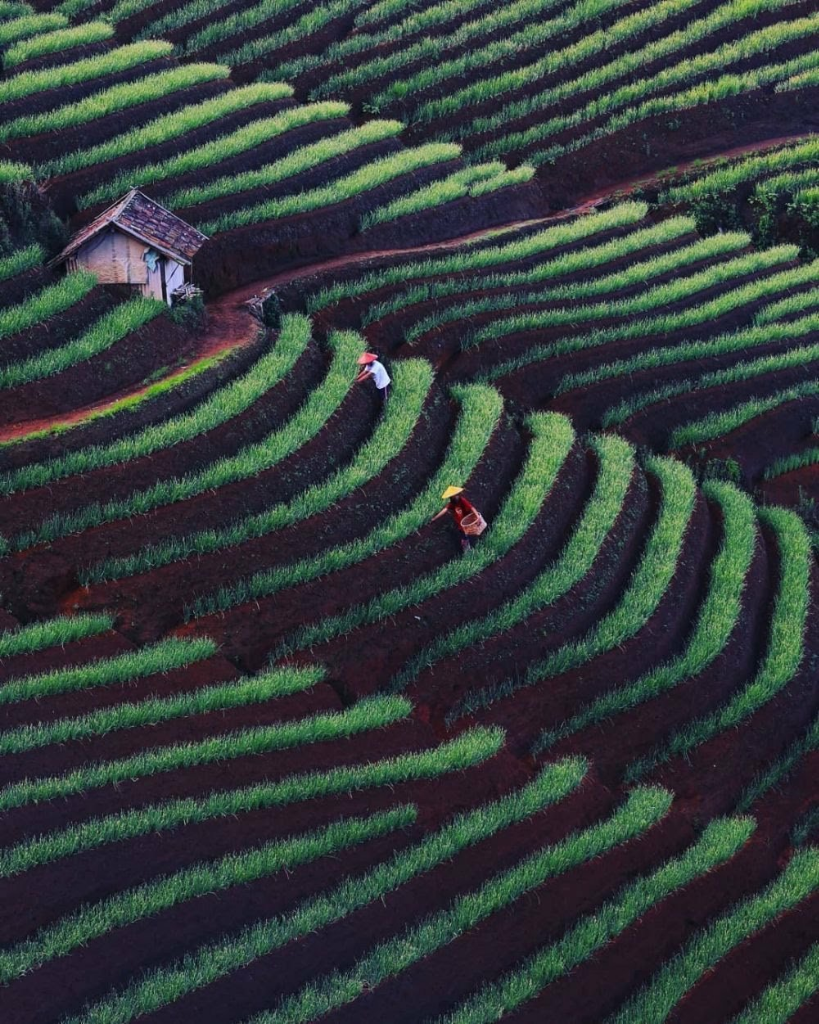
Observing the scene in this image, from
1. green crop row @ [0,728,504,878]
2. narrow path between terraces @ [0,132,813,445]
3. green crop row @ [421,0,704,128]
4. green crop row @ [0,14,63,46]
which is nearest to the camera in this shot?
green crop row @ [0,728,504,878]

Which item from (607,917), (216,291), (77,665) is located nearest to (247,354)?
(216,291)

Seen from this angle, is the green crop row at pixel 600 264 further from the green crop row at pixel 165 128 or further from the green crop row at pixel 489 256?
the green crop row at pixel 165 128

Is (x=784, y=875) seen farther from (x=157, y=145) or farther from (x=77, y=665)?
(x=157, y=145)

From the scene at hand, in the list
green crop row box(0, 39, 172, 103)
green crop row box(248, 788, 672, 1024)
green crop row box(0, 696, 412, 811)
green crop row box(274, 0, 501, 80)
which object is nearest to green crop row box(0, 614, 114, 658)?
green crop row box(0, 696, 412, 811)

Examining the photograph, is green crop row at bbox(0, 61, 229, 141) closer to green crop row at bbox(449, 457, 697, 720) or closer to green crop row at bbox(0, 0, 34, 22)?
green crop row at bbox(0, 0, 34, 22)

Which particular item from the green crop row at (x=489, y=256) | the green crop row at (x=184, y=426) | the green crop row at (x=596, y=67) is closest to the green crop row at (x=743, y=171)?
the green crop row at (x=489, y=256)

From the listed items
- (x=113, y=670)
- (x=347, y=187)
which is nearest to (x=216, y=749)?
(x=113, y=670)
